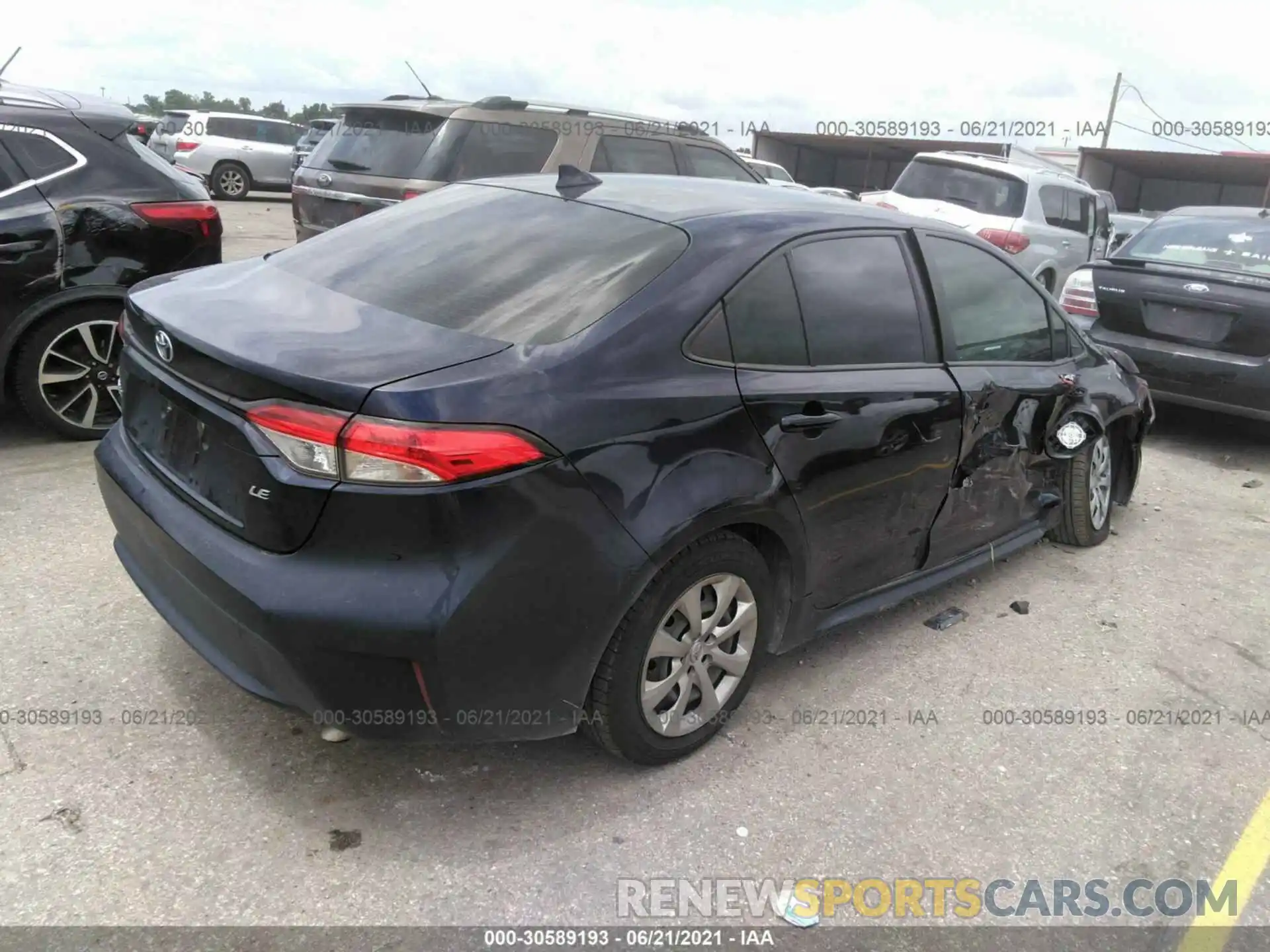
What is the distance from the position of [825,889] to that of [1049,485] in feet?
8.40

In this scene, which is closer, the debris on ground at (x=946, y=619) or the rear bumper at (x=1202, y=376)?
the debris on ground at (x=946, y=619)

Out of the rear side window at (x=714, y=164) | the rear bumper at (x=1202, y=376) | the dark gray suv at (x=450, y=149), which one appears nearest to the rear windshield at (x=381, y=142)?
the dark gray suv at (x=450, y=149)

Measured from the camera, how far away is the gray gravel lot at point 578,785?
2381mm

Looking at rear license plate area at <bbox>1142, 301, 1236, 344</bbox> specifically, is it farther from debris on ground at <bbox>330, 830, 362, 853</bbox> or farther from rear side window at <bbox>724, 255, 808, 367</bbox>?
debris on ground at <bbox>330, 830, 362, 853</bbox>

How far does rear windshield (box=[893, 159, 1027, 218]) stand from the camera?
10.4 metres

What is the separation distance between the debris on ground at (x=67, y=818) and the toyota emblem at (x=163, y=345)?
120 centimetres

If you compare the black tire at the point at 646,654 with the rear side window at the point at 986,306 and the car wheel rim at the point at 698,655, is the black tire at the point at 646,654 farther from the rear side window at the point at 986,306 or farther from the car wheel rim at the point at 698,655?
the rear side window at the point at 986,306

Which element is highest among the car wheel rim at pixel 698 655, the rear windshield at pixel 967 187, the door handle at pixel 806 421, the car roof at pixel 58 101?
the car roof at pixel 58 101

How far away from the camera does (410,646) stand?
2227 mm

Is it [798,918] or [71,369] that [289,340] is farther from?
[71,369]

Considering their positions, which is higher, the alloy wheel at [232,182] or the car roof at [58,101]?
the car roof at [58,101]

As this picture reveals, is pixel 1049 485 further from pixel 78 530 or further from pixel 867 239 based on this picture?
pixel 78 530

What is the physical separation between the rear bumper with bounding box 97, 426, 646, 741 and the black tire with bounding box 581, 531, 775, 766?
9 cm

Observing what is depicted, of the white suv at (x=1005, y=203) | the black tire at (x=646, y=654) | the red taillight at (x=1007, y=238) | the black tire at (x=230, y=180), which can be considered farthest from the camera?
the black tire at (x=230, y=180)
